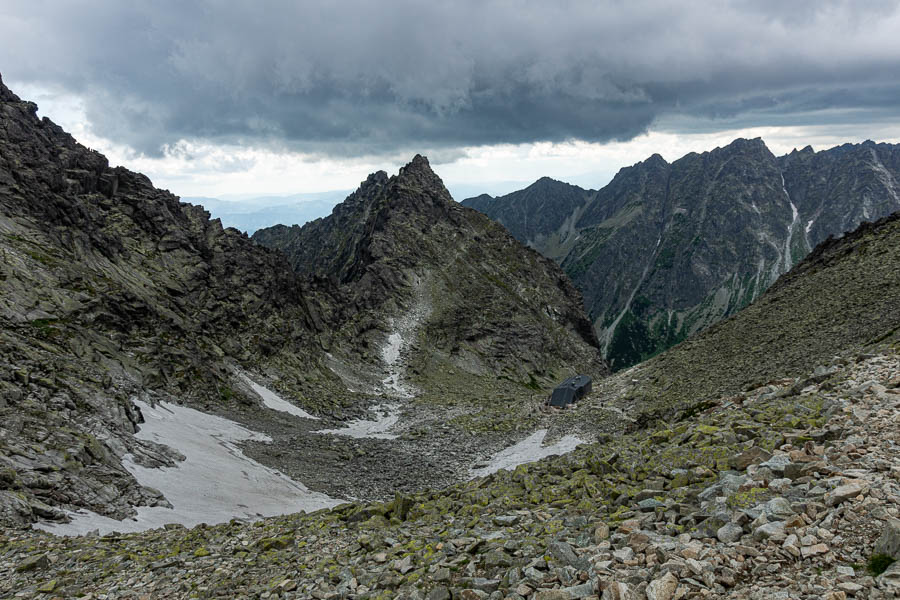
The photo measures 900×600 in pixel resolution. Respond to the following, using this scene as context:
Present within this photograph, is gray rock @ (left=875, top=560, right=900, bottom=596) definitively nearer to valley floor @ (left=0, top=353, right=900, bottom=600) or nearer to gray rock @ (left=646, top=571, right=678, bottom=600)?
valley floor @ (left=0, top=353, right=900, bottom=600)

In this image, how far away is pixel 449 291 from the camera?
443 ft

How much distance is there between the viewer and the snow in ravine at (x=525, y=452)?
4328 cm

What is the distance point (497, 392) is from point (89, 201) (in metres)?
75.2

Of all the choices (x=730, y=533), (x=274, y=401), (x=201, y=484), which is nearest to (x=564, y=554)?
(x=730, y=533)

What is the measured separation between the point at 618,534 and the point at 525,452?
3601 cm

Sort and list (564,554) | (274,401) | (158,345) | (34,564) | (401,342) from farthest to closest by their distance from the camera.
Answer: (401,342) < (274,401) < (158,345) < (34,564) < (564,554)

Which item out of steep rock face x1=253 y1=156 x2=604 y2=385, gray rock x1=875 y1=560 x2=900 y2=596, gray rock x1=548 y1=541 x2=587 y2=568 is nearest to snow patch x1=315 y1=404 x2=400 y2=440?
steep rock face x1=253 y1=156 x2=604 y2=385

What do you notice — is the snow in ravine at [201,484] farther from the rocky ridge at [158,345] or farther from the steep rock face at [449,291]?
the steep rock face at [449,291]

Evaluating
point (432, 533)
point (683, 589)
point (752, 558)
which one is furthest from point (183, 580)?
point (752, 558)

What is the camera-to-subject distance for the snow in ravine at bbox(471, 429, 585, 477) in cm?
4328

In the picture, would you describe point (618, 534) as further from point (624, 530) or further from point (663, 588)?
point (663, 588)

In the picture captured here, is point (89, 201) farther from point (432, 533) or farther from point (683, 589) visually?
point (683, 589)

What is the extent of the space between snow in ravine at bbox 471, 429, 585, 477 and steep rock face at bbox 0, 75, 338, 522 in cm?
2396

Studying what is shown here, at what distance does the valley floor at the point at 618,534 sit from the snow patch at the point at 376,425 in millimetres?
36828
